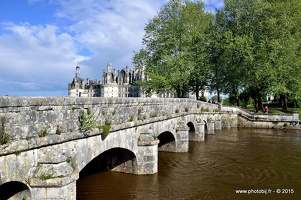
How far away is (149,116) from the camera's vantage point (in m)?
13.8

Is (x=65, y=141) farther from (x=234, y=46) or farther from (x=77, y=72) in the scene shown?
(x=77, y=72)

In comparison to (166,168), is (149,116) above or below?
above

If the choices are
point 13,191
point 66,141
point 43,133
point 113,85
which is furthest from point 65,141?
point 113,85

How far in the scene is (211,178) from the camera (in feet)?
43.5

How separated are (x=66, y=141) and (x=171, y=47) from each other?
25.5 metres

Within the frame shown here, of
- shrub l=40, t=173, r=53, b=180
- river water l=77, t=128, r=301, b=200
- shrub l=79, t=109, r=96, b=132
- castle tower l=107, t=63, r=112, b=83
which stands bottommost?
river water l=77, t=128, r=301, b=200

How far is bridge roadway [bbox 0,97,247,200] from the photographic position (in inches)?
256

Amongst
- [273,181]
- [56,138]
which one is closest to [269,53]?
[273,181]

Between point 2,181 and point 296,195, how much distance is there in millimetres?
10326

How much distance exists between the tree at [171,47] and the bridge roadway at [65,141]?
688 inches

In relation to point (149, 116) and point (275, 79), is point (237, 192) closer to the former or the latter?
point (149, 116)

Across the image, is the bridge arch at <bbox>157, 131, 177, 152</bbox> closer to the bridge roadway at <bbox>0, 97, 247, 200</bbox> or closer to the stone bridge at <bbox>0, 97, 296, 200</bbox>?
the stone bridge at <bbox>0, 97, 296, 200</bbox>

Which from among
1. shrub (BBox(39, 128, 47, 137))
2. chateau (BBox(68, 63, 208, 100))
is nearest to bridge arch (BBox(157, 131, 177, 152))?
shrub (BBox(39, 128, 47, 137))

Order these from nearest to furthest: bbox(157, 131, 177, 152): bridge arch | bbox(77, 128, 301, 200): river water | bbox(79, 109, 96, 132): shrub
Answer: bbox(79, 109, 96, 132): shrub, bbox(77, 128, 301, 200): river water, bbox(157, 131, 177, 152): bridge arch
